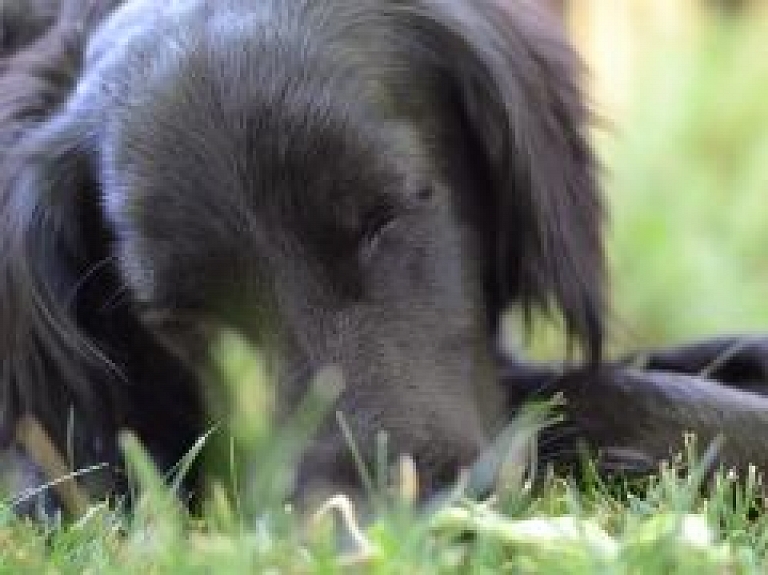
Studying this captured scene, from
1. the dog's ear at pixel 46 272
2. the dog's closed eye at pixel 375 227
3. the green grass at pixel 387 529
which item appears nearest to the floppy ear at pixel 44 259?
the dog's ear at pixel 46 272

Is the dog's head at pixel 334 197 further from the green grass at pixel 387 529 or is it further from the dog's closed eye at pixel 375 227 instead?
the green grass at pixel 387 529

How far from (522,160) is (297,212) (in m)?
0.56

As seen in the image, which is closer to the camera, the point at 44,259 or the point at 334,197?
the point at 334,197

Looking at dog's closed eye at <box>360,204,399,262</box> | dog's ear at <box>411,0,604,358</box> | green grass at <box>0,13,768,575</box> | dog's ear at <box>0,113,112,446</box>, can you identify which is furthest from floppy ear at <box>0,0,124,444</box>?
dog's ear at <box>411,0,604,358</box>

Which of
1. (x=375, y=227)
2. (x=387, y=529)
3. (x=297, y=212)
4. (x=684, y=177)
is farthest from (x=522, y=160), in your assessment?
(x=684, y=177)

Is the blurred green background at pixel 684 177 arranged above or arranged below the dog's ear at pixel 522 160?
below

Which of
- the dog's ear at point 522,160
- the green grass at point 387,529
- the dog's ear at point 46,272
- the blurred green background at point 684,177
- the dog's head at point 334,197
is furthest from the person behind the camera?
the blurred green background at point 684,177

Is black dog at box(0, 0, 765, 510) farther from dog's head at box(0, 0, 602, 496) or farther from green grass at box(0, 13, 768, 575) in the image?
green grass at box(0, 13, 768, 575)

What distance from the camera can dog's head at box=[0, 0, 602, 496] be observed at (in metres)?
2.79

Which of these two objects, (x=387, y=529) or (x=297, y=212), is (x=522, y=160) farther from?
(x=387, y=529)

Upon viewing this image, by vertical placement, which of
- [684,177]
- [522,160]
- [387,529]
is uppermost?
[522,160]

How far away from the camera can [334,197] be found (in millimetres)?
2799

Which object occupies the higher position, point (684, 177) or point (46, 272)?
point (46, 272)

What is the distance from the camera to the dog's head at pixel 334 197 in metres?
2.79
